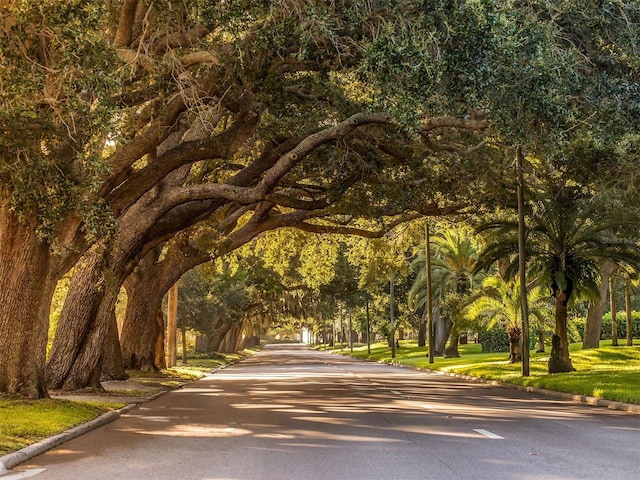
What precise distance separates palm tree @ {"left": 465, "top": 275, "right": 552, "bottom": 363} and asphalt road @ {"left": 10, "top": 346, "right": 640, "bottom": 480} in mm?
19120

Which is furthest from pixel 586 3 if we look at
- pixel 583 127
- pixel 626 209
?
pixel 626 209

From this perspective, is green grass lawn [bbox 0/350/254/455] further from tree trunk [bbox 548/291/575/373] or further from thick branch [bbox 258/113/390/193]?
tree trunk [bbox 548/291/575/373]

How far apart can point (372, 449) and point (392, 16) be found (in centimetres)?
709

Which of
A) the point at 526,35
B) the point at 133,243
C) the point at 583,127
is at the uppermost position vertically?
the point at 526,35

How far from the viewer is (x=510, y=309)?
3928 centimetres

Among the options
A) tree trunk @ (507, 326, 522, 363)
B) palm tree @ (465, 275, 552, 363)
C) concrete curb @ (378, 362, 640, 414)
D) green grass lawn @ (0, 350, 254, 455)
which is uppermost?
palm tree @ (465, 275, 552, 363)

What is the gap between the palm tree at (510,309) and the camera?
128 ft

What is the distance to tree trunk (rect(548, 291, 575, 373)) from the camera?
3062 centimetres

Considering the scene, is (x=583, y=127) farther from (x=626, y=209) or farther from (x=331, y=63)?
(x=626, y=209)

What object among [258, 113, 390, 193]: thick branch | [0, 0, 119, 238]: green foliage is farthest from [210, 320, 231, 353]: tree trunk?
[0, 0, 119, 238]: green foliage

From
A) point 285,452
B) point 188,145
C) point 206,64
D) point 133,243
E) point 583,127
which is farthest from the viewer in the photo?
point 133,243

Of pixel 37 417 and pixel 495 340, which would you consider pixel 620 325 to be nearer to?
pixel 495 340

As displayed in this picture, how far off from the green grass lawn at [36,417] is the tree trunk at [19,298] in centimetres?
49

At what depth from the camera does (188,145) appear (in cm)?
1931
